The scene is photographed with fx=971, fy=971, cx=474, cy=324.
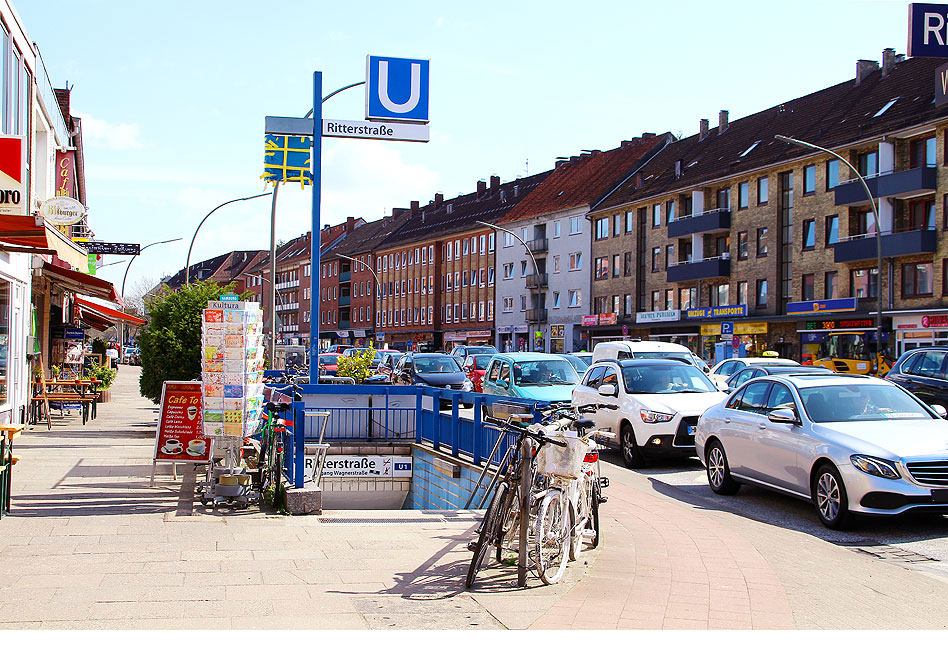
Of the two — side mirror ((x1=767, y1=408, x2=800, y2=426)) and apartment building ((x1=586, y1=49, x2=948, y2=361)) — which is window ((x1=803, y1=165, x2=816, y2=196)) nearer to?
apartment building ((x1=586, y1=49, x2=948, y2=361))

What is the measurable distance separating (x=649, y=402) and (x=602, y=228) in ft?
175

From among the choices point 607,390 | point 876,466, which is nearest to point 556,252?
point 607,390

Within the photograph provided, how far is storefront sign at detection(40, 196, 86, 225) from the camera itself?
1545cm

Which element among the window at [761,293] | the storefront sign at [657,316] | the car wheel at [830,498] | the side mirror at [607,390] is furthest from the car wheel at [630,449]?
the storefront sign at [657,316]

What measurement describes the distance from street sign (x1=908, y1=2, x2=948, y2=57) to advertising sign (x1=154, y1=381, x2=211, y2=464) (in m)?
13.0

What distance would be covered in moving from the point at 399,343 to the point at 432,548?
90.7m

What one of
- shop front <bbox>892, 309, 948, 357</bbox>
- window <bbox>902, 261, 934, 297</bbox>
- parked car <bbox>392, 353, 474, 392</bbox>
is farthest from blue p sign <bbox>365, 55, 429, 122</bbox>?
window <bbox>902, 261, 934, 297</bbox>

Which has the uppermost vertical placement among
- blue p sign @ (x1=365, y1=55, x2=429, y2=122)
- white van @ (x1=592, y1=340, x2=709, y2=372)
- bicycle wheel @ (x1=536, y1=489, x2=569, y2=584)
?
blue p sign @ (x1=365, y1=55, x2=429, y2=122)

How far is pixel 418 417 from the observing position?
16016 millimetres

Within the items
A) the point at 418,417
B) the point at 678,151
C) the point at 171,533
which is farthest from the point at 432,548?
the point at 678,151

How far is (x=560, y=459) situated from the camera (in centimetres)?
700

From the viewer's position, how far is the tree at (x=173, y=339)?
680 inches

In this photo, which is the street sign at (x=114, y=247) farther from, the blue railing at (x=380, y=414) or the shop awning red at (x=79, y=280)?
the blue railing at (x=380, y=414)

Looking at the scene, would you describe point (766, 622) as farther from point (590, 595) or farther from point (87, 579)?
point (87, 579)
